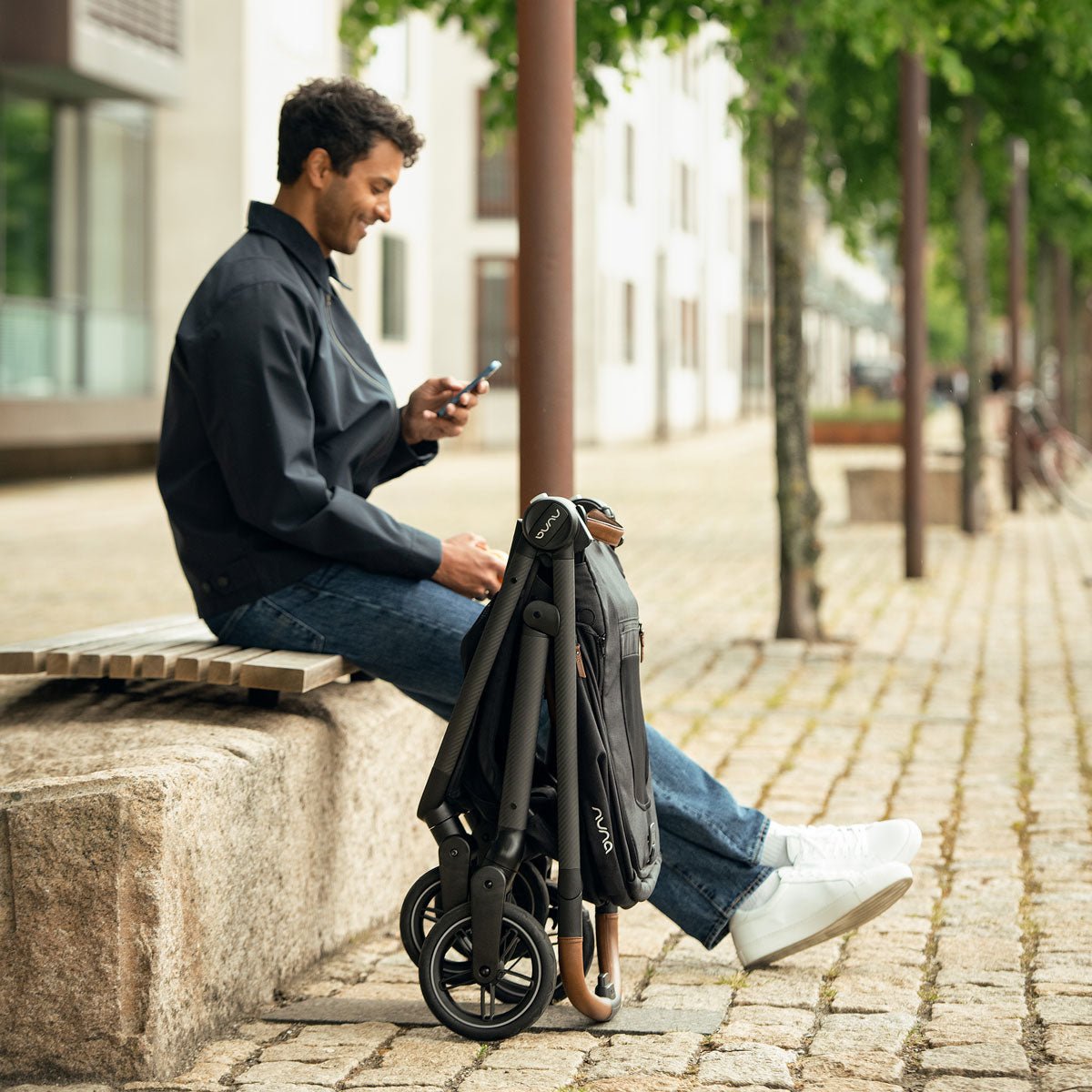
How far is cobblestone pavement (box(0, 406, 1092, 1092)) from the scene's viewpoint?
3234mm

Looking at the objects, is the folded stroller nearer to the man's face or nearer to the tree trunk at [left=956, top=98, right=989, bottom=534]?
the man's face

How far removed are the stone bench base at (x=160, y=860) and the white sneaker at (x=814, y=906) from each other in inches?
36.0

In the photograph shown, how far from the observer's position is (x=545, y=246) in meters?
4.42

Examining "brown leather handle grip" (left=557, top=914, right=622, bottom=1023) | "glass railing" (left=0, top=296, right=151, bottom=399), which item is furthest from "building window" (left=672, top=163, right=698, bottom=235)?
"brown leather handle grip" (left=557, top=914, right=622, bottom=1023)

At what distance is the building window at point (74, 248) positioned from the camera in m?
20.5

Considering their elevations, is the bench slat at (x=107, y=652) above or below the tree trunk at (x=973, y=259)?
below

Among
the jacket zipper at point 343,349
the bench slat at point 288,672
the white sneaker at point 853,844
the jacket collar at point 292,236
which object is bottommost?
the white sneaker at point 853,844

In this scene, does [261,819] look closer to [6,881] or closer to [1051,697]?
[6,881]

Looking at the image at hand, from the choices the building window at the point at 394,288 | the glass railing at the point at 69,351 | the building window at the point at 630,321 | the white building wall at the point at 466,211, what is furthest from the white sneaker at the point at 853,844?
the building window at the point at 630,321

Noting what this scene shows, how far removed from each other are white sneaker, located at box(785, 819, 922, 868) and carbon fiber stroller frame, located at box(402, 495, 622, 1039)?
589mm

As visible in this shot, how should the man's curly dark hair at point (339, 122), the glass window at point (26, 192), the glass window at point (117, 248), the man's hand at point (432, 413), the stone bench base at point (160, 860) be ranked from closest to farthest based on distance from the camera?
the stone bench base at point (160, 860) → the man's curly dark hair at point (339, 122) → the man's hand at point (432, 413) → the glass window at point (26, 192) → the glass window at point (117, 248)

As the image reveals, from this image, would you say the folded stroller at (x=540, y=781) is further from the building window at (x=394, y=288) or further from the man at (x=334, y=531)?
the building window at (x=394, y=288)

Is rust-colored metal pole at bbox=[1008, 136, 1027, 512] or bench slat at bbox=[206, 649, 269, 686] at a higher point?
rust-colored metal pole at bbox=[1008, 136, 1027, 512]

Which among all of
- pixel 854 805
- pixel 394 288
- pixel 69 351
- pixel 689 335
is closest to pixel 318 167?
pixel 854 805
